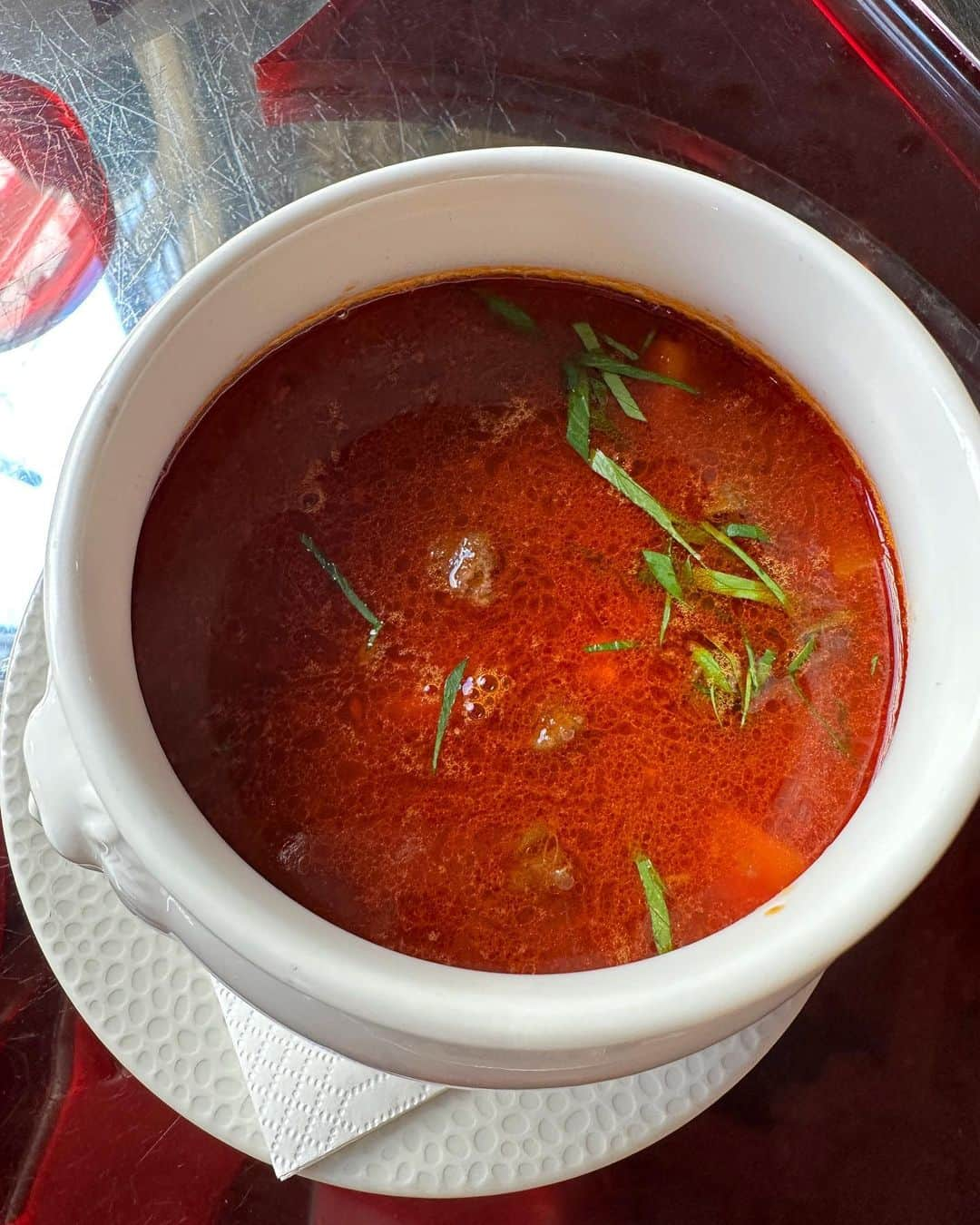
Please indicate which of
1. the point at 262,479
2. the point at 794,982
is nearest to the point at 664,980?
the point at 794,982

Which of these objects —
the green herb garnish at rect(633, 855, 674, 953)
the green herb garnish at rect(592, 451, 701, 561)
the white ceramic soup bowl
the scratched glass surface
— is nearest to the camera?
the white ceramic soup bowl

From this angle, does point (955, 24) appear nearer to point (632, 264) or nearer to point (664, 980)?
point (632, 264)

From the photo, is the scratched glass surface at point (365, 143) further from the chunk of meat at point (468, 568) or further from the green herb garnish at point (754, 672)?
the chunk of meat at point (468, 568)

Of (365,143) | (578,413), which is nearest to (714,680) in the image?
(578,413)

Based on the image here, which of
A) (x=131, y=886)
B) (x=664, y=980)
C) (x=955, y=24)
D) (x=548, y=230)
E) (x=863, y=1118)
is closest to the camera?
(x=664, y=980)

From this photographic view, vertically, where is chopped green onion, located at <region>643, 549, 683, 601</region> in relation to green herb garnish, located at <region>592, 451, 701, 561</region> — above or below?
below

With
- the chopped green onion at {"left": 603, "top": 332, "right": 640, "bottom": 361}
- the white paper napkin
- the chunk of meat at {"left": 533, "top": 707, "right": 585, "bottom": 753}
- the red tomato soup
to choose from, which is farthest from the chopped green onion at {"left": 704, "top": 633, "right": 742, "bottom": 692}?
the white paper napkin

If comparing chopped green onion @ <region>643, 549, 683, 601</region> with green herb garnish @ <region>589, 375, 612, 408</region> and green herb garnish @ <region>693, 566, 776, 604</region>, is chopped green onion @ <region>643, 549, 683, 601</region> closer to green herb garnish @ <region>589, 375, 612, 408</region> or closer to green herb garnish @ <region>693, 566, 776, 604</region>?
green herb garnish @ <region>693, 566, 776, 604</region>

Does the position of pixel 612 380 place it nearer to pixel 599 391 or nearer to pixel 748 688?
pixel 599 391
